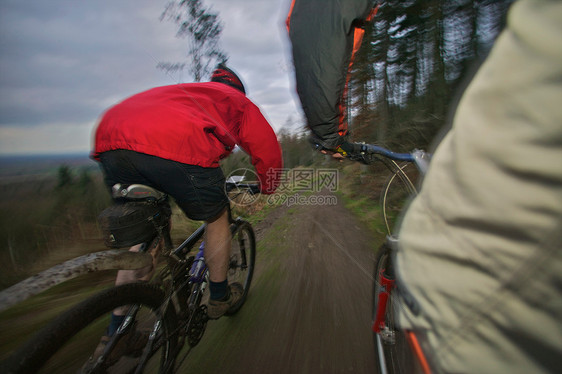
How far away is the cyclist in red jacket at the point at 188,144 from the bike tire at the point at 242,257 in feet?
1.94

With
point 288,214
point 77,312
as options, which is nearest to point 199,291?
point 77,312

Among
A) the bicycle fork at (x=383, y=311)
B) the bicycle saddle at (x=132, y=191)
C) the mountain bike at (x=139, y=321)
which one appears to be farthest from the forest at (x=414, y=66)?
the mountain bike at (x=139, y=321)

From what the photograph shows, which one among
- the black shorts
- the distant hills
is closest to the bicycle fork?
the black shorts

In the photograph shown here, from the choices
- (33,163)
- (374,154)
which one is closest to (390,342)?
(374,154)

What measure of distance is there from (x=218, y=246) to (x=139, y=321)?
697 mm

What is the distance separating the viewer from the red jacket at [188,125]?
1.42m

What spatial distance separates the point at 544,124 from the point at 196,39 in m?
9.91

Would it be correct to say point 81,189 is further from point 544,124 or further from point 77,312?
point 544,124

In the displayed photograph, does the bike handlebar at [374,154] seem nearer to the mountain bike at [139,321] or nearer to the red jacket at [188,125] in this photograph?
the red jacket at [188,125]

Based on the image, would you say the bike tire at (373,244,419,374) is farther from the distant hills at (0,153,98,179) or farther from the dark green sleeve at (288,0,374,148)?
the distant hills at (0,153,98,179)

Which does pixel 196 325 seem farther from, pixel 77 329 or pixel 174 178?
pixel 174 178

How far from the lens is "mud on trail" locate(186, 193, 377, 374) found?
6.01ft

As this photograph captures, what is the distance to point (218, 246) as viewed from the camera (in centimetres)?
189

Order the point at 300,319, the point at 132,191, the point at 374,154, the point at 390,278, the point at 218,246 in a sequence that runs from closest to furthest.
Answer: the point at 132,191, the point at 374,154, the point at 390,278, the point at 218,246, the point at 300,319
